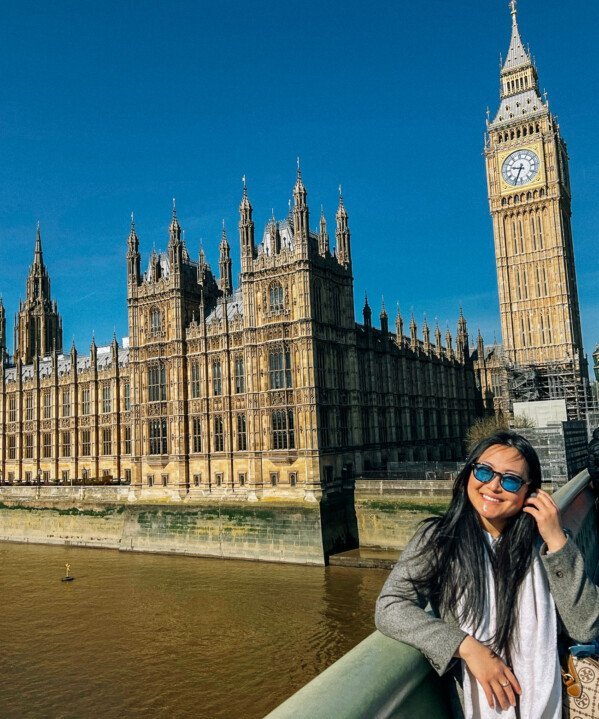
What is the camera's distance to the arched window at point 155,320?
49.8m

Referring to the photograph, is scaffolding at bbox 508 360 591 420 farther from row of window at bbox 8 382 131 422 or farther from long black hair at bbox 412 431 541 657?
long black hair at bbox 412 431 541 657

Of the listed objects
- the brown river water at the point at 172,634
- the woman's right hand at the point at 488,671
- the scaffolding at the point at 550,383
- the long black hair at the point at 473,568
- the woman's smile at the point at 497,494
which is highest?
the scaffolding at the point at 550,383

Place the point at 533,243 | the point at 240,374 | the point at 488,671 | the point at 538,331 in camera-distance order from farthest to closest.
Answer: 1. the point at 533,243
2. the point at 538,331
3. the point at 240,374
4. the point at 488,671

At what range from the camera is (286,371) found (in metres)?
42.8

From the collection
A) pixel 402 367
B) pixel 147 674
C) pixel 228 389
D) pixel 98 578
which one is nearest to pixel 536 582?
pixel 147 674

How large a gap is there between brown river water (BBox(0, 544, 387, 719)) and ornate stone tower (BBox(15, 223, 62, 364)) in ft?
157

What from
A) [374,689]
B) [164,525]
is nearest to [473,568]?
[374,689]

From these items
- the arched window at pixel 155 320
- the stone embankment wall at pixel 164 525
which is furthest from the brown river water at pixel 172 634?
the arched window at pixel 155 320

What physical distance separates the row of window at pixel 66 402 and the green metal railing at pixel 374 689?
57.6m

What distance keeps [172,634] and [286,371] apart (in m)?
19.3

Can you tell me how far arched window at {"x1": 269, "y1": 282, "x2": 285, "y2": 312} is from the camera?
142ft

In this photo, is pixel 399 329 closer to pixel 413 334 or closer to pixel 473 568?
pixel 413 334

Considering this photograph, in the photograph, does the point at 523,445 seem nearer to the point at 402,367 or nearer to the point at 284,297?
the point at 284,297

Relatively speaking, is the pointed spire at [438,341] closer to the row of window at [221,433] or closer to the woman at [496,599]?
the row of window at [221,433]
